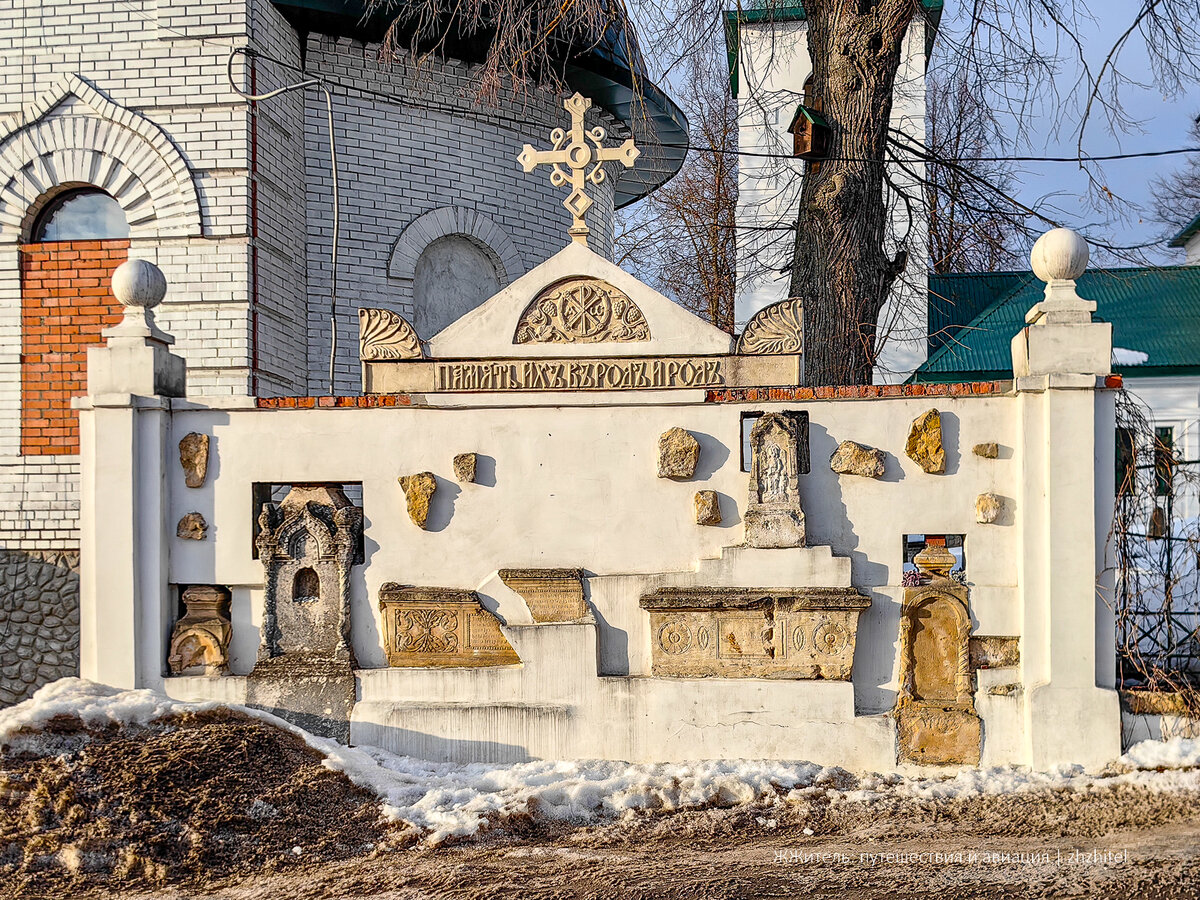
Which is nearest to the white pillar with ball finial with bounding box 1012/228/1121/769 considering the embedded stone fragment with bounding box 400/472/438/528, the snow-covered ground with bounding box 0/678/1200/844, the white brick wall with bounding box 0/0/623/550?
the snow-covered ground with bounding box 0/678/1200/844

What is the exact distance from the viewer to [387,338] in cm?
616

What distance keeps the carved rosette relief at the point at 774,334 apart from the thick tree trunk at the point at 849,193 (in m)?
1.90

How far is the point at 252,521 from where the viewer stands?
6.16 meters

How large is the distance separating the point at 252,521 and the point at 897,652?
12.3 feet

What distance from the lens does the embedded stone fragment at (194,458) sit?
20.2 feet

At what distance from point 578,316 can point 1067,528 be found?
2.92 m

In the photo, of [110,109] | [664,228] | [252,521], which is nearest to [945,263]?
[664,228]

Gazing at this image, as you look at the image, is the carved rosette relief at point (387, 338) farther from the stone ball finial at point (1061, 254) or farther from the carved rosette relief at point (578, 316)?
the stone ball finial at point (1061, 254)

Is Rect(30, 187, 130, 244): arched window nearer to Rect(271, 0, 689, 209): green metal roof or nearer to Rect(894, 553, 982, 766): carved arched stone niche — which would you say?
Rect(271, 0, 689, 209): green metal roof

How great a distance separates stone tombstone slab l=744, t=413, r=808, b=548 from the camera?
577cm

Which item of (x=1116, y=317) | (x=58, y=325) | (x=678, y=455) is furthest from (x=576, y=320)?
(x=1116, y=317)

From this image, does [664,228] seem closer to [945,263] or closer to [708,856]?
[945,263]

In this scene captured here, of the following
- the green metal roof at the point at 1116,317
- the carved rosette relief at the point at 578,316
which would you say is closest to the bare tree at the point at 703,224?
the green metal roof at the point at 1116,317

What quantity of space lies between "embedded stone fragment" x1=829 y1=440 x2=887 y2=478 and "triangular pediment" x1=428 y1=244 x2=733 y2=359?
0.94m
